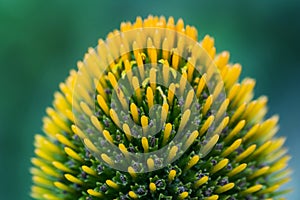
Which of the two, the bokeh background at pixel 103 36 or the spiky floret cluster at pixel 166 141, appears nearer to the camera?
the spiky floret cluster at pixel 166 141

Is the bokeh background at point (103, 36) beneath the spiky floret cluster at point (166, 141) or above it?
above

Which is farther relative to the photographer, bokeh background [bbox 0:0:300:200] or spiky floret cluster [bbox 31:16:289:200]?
bokeh background [bbox 0:0:300:200]

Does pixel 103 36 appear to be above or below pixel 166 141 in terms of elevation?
above

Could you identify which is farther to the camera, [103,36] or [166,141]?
[103,36]

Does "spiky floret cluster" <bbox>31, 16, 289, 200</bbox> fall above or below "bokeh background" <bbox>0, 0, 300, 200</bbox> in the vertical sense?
below
